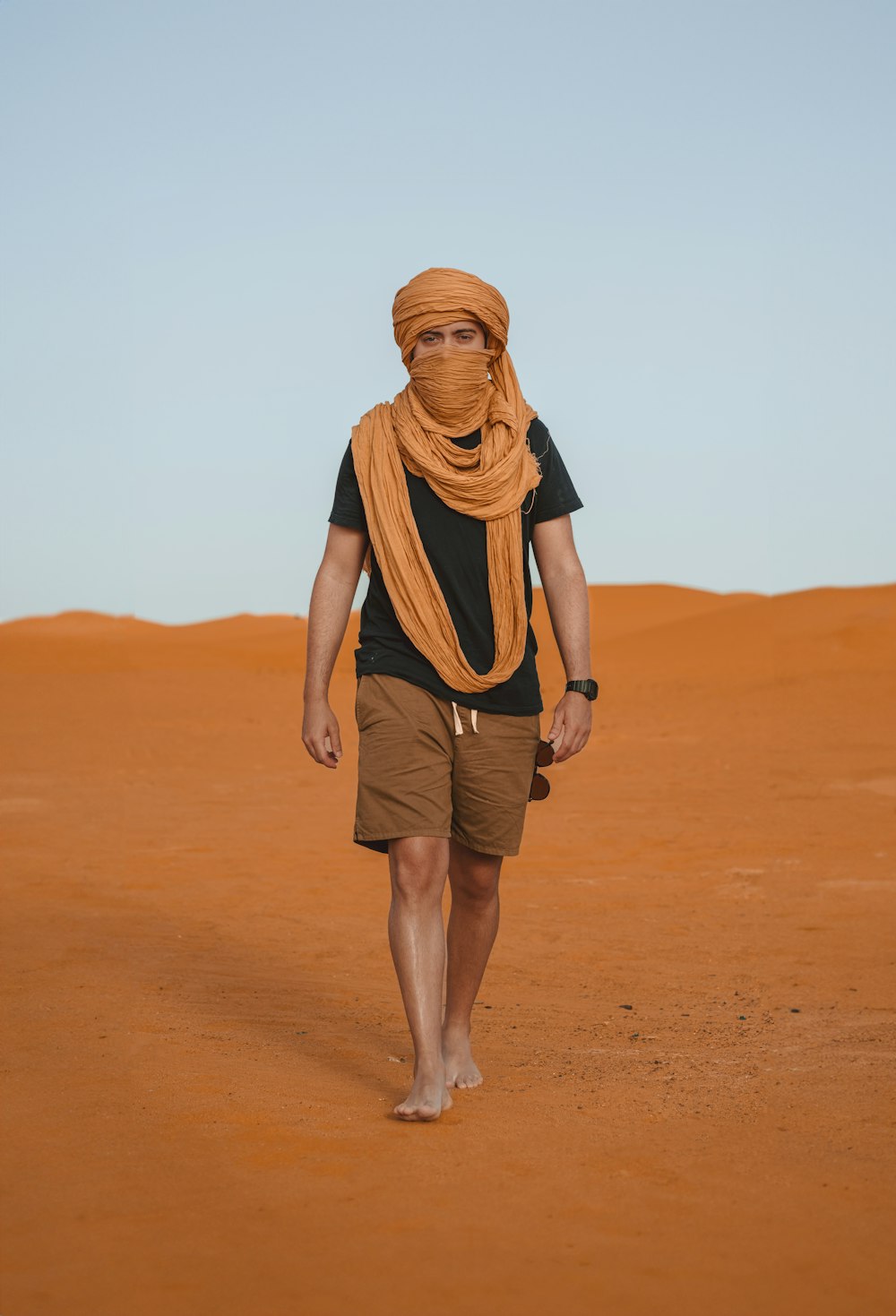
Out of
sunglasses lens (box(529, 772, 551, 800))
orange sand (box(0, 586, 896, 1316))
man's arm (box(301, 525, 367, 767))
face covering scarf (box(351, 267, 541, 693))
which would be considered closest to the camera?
orange sand (box(0, 586, 896, 1316))

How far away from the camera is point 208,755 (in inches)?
750

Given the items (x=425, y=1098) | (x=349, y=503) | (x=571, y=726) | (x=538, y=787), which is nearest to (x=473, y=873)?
(x=538, y=787)

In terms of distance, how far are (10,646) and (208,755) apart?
22.0m

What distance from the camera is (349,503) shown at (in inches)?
179

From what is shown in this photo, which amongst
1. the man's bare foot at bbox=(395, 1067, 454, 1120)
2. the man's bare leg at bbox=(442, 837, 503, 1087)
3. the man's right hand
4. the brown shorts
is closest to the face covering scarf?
the brown shorts

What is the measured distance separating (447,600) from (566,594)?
44cm

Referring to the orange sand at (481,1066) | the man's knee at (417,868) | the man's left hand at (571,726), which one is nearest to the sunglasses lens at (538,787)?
the man's left hand at (571,726)

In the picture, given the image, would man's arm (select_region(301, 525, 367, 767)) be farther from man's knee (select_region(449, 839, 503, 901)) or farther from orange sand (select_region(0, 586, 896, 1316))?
orange sand (select_region(0, 586, 896, 1316))

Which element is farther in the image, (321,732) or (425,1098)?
(321,732)

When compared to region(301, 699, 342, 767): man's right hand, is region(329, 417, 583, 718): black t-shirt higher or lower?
higher

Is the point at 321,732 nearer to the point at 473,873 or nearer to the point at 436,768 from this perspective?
the point at 436,768

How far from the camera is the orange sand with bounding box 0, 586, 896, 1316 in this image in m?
2.98

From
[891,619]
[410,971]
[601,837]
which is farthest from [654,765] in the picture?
[891,619]

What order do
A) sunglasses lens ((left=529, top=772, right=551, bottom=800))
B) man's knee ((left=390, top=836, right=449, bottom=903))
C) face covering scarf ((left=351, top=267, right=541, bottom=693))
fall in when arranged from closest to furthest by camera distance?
man's knee ((left=390, top=836, right=449, bottom=903)) → face covering scarf ((left=351, top=267, right=541, bottom=693)) → sunglasses lens ((left=529, top=772, right=551, bottom=800))
